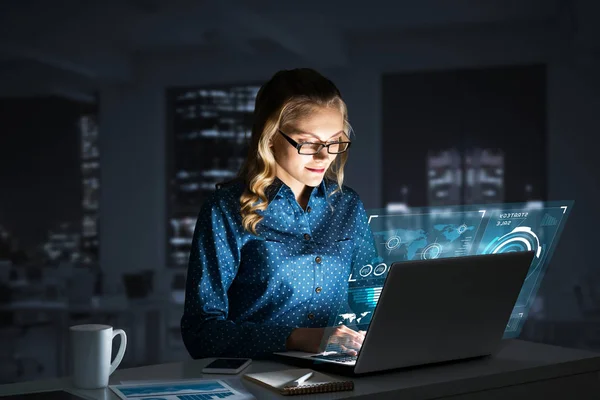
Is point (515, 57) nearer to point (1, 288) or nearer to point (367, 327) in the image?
point (1, 288)

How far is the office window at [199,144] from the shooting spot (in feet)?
21.8

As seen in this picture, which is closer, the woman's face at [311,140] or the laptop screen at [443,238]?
the laptop screen at [443,238]

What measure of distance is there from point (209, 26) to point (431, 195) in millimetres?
2346

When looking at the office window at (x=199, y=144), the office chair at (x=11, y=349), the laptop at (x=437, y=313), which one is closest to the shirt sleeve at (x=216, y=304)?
the laptop at (x=437, y=313)

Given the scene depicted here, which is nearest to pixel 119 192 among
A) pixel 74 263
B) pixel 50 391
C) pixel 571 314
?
pixel 74 263

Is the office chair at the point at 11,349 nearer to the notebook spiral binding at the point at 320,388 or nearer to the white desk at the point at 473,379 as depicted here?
the white desk at the point at 473,379

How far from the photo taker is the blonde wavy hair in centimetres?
192

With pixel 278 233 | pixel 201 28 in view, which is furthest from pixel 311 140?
pixel 201 28

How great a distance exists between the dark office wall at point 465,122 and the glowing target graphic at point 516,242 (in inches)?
200

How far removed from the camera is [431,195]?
6648 mm

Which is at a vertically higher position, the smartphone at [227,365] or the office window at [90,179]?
the office window at [90,179]

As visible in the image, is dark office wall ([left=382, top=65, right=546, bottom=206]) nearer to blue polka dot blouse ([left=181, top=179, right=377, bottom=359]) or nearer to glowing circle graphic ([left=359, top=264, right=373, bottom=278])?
blue polka dot blouse ([left=181, top=179, right=377, bottom=359])

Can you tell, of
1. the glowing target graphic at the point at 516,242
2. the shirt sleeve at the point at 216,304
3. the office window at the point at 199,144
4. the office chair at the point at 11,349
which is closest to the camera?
the glowing target graphic at the point at 516,242

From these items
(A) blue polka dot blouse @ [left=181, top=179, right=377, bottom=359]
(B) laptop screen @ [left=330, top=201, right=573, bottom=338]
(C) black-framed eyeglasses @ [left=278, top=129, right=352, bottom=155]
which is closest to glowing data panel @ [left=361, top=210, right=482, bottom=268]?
(B) laptop screen @ [left=330, top=201, right=573, bottom=338]
